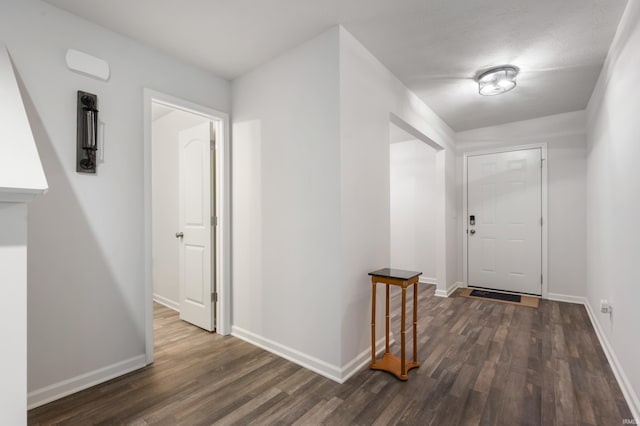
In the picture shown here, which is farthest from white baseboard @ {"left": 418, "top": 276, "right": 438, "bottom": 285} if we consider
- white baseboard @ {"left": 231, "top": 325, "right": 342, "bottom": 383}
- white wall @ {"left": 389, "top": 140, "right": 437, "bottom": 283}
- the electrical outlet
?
white baseboard @ {"left": 231, "top": 325, "right": 342, "bottom": 383}

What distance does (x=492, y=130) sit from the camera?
15.4 feet

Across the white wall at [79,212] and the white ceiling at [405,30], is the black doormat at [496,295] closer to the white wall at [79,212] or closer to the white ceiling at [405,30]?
the white ceiling at [405,30]

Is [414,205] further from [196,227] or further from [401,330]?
[196,227]

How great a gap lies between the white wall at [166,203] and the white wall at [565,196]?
4726 mm

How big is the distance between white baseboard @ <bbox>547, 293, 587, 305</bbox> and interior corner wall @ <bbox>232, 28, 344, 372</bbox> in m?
3.73

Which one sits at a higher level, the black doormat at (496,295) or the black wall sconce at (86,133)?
the black wall sconce at (86,133)

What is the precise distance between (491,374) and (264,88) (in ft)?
9.81

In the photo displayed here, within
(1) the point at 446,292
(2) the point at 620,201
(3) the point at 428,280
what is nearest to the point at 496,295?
(1) the point at 446,292

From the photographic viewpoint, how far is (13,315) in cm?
112

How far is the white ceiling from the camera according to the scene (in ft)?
6.63

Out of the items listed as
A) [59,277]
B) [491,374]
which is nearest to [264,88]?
[59,277]

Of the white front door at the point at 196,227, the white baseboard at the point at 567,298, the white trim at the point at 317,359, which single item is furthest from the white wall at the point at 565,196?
the white front door at the point at 196,227

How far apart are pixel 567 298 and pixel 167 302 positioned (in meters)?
5.39

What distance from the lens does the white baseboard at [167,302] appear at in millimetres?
3865
